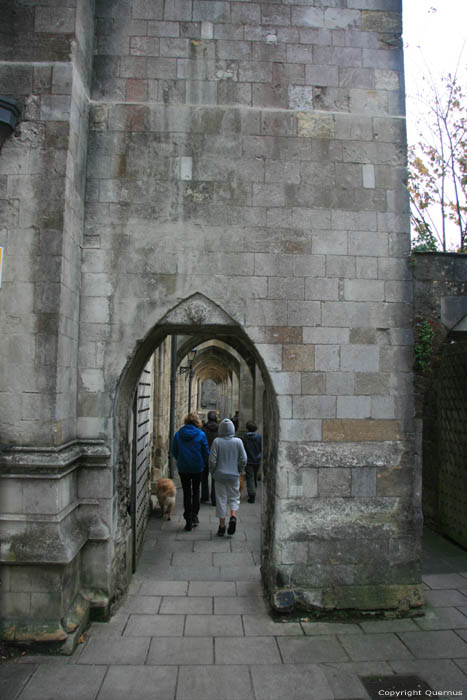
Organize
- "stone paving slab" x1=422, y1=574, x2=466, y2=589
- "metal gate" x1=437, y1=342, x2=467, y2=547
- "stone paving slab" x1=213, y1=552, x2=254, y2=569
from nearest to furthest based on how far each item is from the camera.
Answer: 1. "stone paving slab" x1=422, y1=574, x2=466, y2=589
2. "stone paving slab" x1=213, y1=552, x2=254, y2=569
3. "metal gate" x1=437, y1=342, x2=467, y2=547

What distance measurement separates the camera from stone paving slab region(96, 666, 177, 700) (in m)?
3.25

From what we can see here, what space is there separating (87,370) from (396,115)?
3.91m

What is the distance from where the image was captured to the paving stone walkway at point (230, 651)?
10.9 feet

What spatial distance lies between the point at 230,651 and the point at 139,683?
30.5 inches

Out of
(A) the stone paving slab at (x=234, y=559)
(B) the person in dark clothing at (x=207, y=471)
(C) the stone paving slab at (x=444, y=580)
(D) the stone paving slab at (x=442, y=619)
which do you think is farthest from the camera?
(B) the person in dark clothing at (x=207, y=471)

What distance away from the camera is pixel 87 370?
443 centimetres

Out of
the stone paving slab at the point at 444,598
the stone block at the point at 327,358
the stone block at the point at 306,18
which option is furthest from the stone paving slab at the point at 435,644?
the stone block at the point at 306,18

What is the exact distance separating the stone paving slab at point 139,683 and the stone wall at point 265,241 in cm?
85

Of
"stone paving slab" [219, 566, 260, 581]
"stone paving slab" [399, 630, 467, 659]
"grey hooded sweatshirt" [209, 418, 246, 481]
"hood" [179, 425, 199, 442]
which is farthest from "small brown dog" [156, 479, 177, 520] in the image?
"stone paving slab" [399, 630, 467, 659]

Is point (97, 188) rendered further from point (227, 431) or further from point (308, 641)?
point (308, 641)

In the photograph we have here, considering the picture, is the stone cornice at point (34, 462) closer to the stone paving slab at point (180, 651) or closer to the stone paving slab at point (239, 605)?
the stone paving slab at point (180, 651)

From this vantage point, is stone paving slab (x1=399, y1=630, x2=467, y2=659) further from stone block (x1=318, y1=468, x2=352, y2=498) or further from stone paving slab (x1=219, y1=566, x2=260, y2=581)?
stone paving slab (x1=219, y1=566, x2=260, y2=581)

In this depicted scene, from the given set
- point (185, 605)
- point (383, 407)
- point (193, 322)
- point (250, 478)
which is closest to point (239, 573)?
point (185, 605)

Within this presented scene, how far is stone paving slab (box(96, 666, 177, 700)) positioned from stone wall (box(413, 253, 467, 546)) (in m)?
3.09
